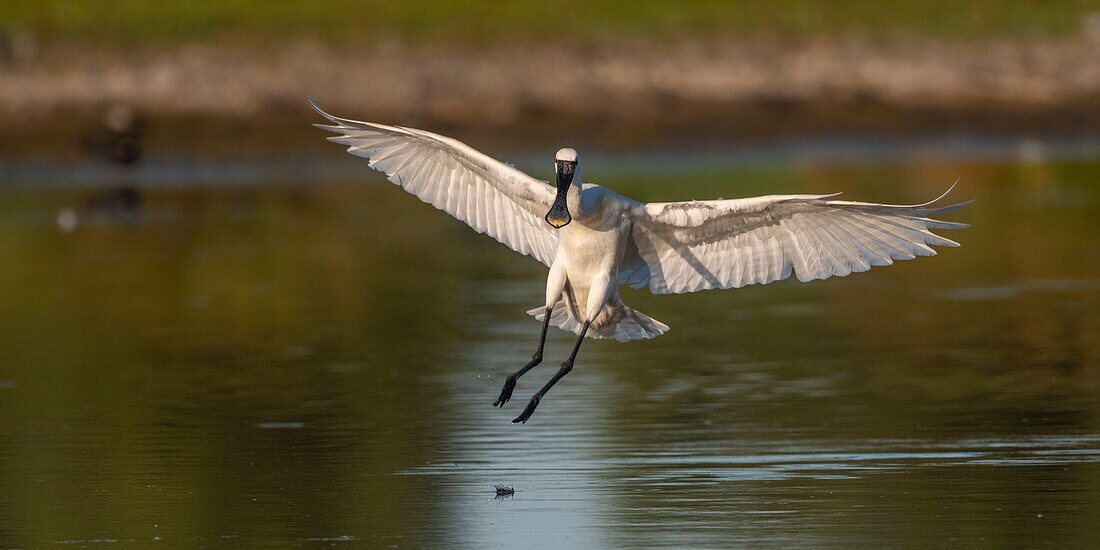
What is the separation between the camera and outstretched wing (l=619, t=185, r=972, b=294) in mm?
10836

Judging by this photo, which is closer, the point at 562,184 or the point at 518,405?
the point at 562,184

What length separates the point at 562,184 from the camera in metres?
11.2

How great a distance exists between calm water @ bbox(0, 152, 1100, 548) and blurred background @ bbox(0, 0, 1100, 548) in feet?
0.14

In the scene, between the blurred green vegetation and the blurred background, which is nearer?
the blurred background

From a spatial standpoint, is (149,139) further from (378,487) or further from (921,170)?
(378,487)

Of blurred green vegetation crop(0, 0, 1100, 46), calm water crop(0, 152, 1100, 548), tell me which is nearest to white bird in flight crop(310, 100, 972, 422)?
calm water crop(0, 152, 1100, 548)

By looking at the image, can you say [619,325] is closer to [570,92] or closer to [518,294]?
[518,294]

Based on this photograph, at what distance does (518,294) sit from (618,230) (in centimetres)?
778

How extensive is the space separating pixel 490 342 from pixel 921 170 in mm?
16442

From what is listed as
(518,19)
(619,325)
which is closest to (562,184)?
(619,325)

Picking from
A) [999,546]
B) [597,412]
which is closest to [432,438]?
[597,412]

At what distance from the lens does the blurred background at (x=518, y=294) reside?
10000mm

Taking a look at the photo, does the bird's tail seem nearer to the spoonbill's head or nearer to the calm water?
the calm water

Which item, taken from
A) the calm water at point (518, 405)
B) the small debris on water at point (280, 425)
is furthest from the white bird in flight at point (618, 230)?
the small debris on water at point (280, 425)
